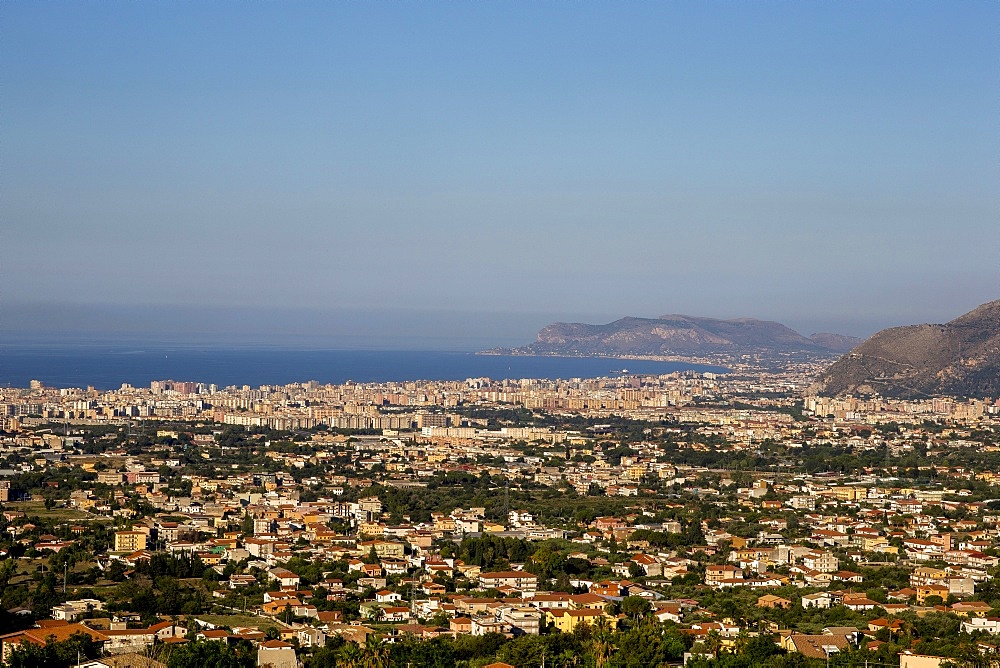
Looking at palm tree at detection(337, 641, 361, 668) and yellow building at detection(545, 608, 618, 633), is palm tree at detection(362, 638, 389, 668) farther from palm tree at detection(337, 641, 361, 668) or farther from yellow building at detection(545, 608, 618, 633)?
yellow building at detection(545, 608, 618, 633)

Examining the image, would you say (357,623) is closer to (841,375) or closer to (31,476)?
(31,476)

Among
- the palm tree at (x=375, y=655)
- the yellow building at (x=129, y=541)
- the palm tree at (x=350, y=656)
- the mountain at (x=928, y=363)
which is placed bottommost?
the yellow building at (x=129, y=541)

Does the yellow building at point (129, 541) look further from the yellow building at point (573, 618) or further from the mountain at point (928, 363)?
the mountain at point (928, 363)

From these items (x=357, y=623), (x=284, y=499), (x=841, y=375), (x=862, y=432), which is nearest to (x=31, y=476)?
(x=284, y=499)

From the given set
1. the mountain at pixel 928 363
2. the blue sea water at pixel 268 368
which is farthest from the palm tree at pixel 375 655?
the blue sea water at pixel 268 368

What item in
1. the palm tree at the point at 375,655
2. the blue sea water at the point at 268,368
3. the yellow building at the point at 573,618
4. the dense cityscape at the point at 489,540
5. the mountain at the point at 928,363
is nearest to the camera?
the palm tree at the point at 375,655

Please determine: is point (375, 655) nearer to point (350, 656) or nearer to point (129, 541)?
point (350, 656)
